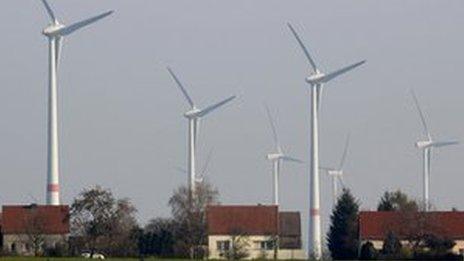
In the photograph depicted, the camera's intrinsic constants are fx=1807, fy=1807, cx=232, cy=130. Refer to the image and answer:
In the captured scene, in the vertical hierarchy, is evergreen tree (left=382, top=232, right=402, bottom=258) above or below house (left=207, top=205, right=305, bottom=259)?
below

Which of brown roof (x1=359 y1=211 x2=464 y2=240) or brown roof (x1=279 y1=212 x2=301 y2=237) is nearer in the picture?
brown roof (x1=359 y1=211 x2=464 y2=240)

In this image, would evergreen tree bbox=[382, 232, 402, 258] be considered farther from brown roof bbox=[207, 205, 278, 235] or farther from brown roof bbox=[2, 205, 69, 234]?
brown roof bbox=[2, 205, 69, 234]

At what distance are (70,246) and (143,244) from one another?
20.2ft

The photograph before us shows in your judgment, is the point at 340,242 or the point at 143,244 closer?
the point at 143,244

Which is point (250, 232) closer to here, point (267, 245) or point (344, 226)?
point (267, 245)

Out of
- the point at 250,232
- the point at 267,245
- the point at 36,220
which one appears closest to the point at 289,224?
the point at 250,232

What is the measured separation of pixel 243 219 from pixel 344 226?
11221mm

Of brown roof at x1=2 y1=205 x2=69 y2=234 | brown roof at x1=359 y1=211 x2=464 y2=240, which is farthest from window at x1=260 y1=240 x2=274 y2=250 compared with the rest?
brown roof at x1=2 y1=205 x2=69 y2=234

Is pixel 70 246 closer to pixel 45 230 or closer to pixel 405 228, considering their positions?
pixel 45 230

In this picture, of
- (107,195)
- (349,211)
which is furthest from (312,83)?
(107,195)

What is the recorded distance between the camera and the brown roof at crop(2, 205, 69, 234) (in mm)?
124688

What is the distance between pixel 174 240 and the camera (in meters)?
124

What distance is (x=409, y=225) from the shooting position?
404 feet

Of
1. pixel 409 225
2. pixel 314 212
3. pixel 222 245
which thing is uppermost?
pixel 314 212
